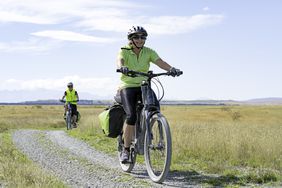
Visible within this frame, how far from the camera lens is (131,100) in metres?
7.74

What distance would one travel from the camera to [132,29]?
778 cm

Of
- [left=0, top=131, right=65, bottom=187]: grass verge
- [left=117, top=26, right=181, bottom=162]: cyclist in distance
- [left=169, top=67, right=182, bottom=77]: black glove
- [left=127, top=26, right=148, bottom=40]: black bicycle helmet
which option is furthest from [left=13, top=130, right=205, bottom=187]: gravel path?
[left=127, top=26, right=148, bottom=40]: black bicycle helmet

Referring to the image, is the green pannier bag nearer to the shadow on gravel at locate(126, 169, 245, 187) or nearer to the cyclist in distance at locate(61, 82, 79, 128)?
the shadow on gravel at locate(126, 169, 245, 187)

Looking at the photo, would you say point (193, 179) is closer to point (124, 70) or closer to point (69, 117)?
point (124, 70)

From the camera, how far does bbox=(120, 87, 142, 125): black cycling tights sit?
7727 millimetres

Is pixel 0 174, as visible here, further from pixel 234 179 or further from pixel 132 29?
pixel 234 179

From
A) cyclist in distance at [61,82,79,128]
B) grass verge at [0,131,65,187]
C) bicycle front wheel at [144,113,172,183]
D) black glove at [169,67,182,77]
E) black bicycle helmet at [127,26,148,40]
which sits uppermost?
black bicycle helmet at [127,26,148,40]

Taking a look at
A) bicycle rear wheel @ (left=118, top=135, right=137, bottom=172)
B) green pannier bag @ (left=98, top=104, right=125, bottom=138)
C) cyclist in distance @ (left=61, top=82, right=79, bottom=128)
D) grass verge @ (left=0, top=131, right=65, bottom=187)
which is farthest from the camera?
cyclist in distance @ (left=61, top=82, right=79, bottom=128)

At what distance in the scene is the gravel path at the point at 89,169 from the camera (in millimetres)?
7195

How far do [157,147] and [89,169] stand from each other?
77.7 inches

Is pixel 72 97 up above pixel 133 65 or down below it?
below

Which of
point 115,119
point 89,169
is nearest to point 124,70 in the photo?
→ point 115,119

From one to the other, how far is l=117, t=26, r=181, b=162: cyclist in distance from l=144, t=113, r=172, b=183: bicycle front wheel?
1.73 feet

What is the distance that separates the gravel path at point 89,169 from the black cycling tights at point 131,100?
104cm
